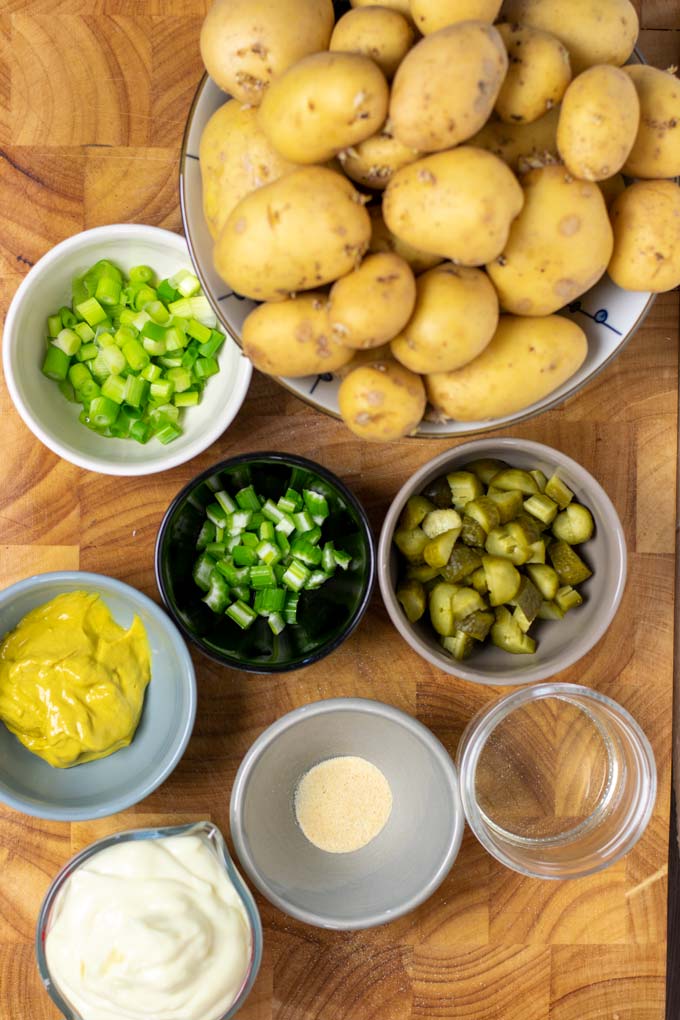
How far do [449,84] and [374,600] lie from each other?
2.26ft

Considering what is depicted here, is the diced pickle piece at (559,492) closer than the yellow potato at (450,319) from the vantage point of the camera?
No

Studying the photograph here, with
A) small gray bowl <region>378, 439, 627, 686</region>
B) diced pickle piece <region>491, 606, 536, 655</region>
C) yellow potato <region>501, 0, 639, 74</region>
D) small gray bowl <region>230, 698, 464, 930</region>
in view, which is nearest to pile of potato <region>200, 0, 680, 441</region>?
yellow potato <region>501, 0, 639, 74</region>

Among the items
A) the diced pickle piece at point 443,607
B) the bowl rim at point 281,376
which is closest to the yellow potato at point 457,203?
the bowl rim at point 281,376

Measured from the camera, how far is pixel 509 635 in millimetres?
1204

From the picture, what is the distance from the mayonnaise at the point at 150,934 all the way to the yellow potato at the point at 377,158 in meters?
0.79

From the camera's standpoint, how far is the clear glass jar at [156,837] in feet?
3.87

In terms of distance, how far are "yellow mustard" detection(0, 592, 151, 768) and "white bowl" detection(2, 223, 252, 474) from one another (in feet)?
0.64

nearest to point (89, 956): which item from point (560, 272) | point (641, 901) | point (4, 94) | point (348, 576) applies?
point (348, 576)

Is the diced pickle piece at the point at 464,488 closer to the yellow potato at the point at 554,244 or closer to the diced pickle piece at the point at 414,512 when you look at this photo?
the diced pickle piece at the point at 414,512

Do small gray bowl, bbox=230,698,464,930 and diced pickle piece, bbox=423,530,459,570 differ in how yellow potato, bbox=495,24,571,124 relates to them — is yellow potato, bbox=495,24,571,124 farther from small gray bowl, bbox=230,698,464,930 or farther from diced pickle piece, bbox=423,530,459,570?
small gray bowl, bbox=230,698,464,930

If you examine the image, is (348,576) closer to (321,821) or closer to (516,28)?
(321,821)

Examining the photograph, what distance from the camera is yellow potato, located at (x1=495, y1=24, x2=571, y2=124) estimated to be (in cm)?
87

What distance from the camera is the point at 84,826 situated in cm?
130

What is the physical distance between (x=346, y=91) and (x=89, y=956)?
0.99m
